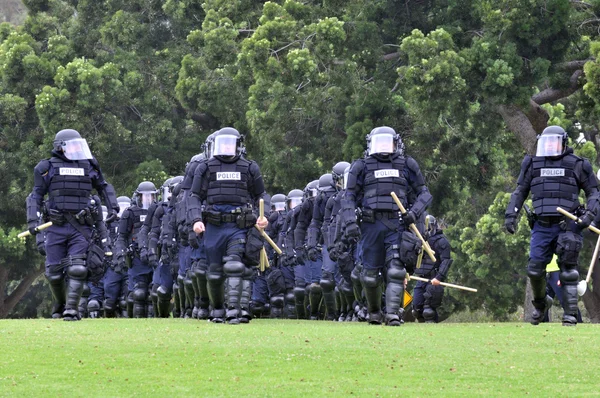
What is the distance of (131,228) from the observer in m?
24.5

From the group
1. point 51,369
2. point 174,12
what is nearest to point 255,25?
point 174,12

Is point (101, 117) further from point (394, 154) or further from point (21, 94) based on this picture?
point (394, 154)

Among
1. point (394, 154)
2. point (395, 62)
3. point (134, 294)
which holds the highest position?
point (395, 62)

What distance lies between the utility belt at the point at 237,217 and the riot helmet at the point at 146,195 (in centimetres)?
747

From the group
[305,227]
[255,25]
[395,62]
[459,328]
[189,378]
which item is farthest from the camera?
[255,25]

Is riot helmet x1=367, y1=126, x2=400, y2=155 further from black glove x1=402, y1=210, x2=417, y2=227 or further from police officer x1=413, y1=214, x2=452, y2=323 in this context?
police officer x1=413, y1=214, x2=452, y2=323

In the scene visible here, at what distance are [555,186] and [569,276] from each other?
3.56 feet

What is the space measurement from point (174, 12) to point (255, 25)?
5386 mm

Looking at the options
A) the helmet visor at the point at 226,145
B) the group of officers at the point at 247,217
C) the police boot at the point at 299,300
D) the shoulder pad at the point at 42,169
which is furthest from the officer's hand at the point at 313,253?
the shoulder pad at the point at 42,169

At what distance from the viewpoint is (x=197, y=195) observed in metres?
17.1

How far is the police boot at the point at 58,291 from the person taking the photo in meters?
17.6

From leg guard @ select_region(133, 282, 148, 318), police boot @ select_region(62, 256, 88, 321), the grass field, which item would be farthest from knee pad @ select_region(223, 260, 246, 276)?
leg guard @ select_region(133, 282, 148, 318)

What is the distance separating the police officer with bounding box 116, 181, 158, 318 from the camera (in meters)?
24.2

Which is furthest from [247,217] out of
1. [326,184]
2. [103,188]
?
[326,184]
